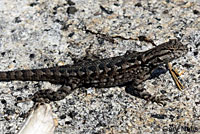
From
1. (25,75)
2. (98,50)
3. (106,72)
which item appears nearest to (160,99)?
(106,72)

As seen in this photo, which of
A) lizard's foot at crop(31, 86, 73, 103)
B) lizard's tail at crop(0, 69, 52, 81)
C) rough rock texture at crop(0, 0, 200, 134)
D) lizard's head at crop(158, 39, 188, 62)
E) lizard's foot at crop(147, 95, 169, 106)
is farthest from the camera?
lizard's tail at crop(0, 69, 52, 81)

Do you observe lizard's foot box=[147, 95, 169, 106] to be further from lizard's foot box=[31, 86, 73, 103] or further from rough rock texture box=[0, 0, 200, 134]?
lizard's foot box=[31, 86, 73, 103]

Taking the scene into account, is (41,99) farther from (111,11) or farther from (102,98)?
(111,11)

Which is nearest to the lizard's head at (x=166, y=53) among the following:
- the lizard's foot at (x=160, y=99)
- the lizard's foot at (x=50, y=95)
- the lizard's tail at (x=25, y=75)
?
the lizard's foot at (x=160, y=99)

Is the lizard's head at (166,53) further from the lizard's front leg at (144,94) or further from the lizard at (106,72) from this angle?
the lizard's front leg at (144,94)

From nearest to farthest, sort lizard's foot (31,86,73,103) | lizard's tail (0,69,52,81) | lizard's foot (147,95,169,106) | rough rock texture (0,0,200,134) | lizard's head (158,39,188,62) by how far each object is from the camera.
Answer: rough rock texture (0,0,200,134) → lizard's foot (147,95,169,106) → lizard's head (158,39,188,62) → lizard's foot (31,86,73,103) → lizard's tail (0,69,52,81)

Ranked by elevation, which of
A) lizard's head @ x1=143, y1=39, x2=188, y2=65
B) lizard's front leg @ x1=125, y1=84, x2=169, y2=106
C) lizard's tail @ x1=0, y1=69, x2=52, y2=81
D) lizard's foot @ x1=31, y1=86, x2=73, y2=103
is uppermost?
lizard's head @ x1=143, y1=39, x2=188, y2=65

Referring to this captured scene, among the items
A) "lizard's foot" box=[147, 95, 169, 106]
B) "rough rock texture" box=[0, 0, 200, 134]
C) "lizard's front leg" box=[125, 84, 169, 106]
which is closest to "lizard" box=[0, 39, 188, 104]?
"lizard's front leg" box=[125, 84, 169, 106]

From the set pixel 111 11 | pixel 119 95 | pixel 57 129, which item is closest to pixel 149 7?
pixel 111 11
